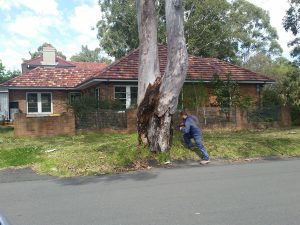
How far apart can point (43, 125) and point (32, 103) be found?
1330 cm

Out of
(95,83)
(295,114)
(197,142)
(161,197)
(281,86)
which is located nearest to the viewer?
(161,197)

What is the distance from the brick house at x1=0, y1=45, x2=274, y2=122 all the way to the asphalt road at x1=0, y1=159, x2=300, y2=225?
11.6 meters

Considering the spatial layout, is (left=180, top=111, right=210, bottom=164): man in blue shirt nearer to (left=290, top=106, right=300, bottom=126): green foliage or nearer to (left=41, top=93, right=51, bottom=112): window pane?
(left=290, top=106, right=300, bottom=126): green foliage

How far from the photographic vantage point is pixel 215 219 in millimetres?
5855

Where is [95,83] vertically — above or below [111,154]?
above

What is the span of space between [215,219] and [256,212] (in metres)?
0.75

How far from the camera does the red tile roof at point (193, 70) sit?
22.1 m

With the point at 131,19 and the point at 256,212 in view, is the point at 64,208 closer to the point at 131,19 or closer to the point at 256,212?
the point at 256,212

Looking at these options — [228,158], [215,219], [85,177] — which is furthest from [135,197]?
[228,158]

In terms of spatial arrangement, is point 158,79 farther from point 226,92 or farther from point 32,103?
point 32,103

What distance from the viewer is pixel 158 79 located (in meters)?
12.1

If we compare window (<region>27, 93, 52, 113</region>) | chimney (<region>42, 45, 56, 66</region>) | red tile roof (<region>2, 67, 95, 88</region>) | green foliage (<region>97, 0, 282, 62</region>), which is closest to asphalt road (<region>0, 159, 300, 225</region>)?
red tile roof (<region>2, 67, 95, 88</region>)

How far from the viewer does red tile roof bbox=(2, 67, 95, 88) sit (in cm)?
2942

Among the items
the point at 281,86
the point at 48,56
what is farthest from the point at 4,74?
the point at 281,86
